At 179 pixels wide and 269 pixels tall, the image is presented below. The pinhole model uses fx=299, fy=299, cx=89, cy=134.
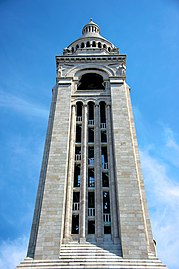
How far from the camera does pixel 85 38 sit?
45.4m

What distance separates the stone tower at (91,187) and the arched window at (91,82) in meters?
0.89

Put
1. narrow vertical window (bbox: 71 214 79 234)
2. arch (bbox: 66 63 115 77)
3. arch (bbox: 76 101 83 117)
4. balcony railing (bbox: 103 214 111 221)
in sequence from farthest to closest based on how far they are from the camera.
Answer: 1. arch (bbox: 66 63 115 77)
2. arch (bbox: 76 101 83 117)
3. narrow vertical window (bbox: 71 214 79 234)
4. balcony railing (bbox: 103 214 111 221)

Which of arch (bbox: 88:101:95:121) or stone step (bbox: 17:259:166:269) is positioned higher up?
arch (bbox: 88:101:95:121)

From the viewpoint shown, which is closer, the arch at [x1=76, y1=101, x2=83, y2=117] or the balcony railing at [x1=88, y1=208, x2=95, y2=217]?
the balcony railing at [x1=88, y1=208, x2=95, y2=217]

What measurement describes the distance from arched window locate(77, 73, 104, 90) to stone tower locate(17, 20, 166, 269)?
2.92 feet

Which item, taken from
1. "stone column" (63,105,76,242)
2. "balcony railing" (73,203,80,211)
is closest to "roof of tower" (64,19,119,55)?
"stone column" (63,105,76,242)

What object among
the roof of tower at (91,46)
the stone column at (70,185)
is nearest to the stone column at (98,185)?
the stone column at (70,185)

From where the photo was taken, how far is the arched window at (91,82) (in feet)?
123

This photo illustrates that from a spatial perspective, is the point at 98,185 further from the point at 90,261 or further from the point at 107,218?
the point at 90,261

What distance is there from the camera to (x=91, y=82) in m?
39.2

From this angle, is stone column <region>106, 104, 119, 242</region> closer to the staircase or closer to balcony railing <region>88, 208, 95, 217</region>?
balcony railing <region>88, 208, 95, 217</region>

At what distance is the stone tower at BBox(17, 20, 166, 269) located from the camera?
64.5 feet

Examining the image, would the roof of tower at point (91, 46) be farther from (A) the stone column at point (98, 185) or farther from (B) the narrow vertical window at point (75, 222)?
(B) the narrow vertical window at point (75, 222)

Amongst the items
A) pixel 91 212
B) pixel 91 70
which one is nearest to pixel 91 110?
pixel 91 70
